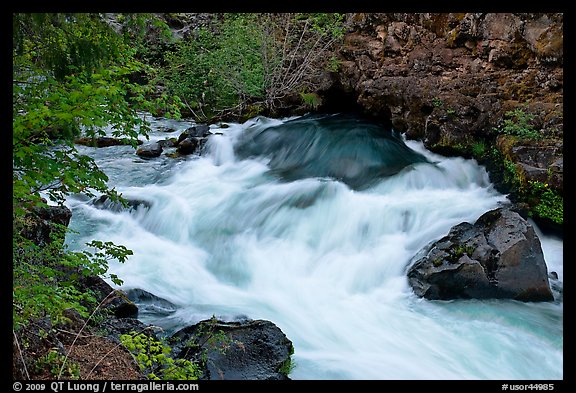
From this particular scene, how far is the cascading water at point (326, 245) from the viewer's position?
5.20 m

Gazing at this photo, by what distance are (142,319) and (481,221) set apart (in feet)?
15.0

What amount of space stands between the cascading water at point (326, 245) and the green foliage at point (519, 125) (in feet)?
2.95

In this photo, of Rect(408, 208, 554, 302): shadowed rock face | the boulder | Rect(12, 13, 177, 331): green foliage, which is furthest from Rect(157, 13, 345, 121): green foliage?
Rect(12, 13, 177, 331): green foliage

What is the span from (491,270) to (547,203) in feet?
6.88

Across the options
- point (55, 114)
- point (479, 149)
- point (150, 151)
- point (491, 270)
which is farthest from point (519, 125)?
point (55, 114)

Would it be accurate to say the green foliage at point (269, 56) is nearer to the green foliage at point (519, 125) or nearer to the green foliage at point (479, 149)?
the green foliage at point (479, 149)

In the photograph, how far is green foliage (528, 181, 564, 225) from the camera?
721 centimetres

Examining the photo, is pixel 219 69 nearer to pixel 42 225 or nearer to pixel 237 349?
pixel 42 225

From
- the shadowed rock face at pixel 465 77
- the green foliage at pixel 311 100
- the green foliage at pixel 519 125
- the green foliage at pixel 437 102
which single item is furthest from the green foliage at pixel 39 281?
the green foliage at pixel 311 100

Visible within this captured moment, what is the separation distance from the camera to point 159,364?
398cm

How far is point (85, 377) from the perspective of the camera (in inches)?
129

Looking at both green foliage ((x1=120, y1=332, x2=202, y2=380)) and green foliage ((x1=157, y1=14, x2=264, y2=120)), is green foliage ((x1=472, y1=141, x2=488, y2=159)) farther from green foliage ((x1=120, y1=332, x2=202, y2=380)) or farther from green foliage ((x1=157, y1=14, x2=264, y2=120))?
green foliage ((x1=120, y1=332, x2=202, y2=380))
